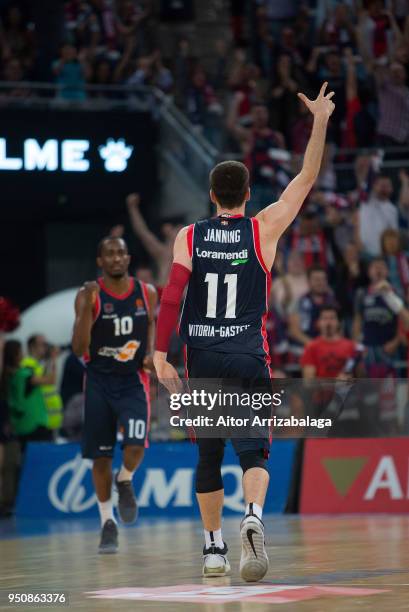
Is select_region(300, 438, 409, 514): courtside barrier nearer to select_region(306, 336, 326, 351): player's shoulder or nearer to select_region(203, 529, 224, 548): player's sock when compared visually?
select_region(306, 336, 326, 351): player's shoulder

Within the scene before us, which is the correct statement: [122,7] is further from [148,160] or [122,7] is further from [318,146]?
[318,146]

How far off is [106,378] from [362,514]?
494 centimetres

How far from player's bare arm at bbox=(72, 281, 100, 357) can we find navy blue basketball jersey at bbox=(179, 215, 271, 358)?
2846 millimetres

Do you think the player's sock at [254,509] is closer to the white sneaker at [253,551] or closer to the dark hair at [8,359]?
the white sneaker at [253,551]

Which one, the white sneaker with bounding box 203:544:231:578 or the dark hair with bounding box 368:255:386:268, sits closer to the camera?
the white sneaker with bounding box 203:544:231:578

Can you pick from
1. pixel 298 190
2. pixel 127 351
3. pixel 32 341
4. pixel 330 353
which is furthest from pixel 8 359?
pixel 298 190

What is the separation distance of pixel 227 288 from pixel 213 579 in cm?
164

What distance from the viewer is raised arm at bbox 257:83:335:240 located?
780cm

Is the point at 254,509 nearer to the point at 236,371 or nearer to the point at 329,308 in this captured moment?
the point at 236,371

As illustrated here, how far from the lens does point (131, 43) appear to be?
2217 cm

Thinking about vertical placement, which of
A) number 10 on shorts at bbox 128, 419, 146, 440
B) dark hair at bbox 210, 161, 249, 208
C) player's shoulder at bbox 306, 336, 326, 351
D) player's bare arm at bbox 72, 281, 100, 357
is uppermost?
dark hair at bbox 210, 161, 249, 208

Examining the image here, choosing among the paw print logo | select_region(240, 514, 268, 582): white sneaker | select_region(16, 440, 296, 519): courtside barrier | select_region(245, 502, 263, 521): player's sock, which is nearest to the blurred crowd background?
select_region(16, 440, 296, 519): courtside barrier

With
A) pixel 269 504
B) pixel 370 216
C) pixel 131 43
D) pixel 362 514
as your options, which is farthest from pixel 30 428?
pixel 131 43

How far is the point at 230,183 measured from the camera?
786cm
